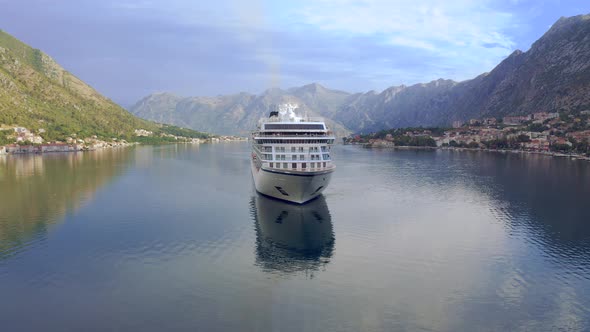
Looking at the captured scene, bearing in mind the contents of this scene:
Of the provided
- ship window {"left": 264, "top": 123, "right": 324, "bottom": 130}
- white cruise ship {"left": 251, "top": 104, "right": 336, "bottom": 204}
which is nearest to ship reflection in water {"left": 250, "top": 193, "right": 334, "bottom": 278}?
white cruise ship {"left": 251, "top": 104, "right": 336, "bottom": 204}

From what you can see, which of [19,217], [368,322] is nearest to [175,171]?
[19,217]

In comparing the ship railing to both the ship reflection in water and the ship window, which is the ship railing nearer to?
the ship window

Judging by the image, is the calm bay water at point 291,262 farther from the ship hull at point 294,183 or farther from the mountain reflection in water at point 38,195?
the ship hull at point 294,183

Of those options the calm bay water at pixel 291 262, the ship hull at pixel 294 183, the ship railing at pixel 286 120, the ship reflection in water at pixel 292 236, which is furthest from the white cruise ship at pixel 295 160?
the ship railing at pixel 286 120

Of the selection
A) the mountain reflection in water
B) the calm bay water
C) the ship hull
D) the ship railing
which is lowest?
the calm bay water

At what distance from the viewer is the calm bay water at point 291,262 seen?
27.2 m

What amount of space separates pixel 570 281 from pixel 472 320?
13.5 m

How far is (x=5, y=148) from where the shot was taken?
160 m

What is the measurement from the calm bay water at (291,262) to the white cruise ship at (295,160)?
3236 millimetres

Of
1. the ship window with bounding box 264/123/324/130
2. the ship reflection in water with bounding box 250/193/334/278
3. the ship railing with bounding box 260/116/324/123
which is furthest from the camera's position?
the ship railing with bounding box 260/116/324/123

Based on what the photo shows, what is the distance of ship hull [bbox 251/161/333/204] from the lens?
2148 inches

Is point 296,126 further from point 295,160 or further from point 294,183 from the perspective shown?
point 294,183

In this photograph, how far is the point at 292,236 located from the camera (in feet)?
149

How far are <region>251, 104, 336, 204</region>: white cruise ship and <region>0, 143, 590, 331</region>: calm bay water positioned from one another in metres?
3.24
